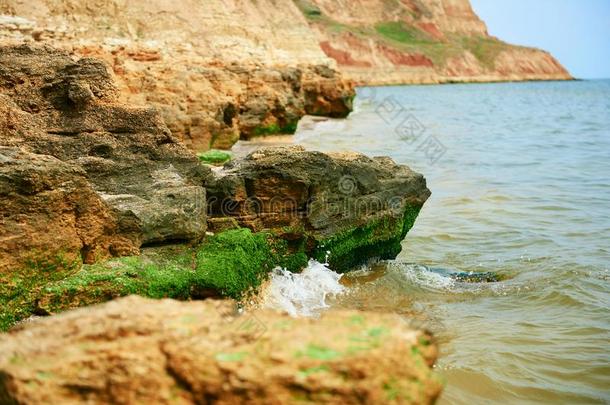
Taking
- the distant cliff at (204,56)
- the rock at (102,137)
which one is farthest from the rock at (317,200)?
the distant cliff at (204,56)

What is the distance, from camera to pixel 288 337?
2.38m

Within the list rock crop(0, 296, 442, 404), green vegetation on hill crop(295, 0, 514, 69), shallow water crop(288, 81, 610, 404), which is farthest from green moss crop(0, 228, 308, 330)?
green vegetation on hill crop(295, 0, 514, 69)

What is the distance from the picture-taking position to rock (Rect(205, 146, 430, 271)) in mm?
6359

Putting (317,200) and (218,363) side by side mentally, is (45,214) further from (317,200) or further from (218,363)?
(218,363)

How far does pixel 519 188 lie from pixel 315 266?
7646 mm

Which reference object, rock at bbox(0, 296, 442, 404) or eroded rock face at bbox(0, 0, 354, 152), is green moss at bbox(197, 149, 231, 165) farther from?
rock at bbox(0, 296, 442, 404)

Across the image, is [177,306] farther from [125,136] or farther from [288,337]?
[125,136]

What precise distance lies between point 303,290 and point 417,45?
97771 mm

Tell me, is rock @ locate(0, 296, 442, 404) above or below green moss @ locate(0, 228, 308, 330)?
above

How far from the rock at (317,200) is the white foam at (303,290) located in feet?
0.71

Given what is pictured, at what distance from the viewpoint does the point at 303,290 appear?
6184mm

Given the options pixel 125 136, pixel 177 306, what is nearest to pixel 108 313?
pixel 177 306

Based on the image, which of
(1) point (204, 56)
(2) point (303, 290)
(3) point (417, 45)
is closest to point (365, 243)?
(2) point (303, 290)

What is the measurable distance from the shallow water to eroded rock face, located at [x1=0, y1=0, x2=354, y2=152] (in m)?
2.58
